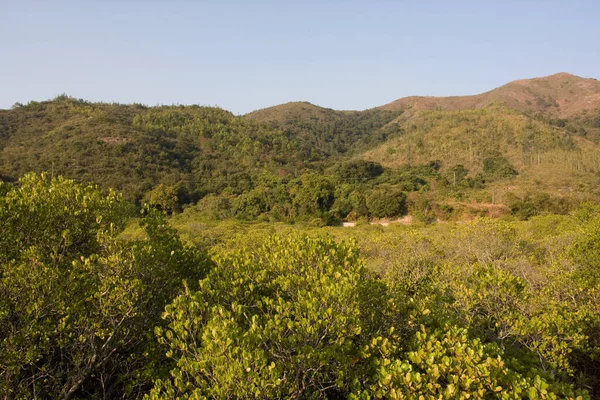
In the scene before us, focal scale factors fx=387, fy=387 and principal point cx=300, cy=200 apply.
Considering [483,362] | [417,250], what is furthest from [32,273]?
[417,250]

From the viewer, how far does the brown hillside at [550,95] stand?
159625 mm

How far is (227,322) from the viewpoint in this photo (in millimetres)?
5414

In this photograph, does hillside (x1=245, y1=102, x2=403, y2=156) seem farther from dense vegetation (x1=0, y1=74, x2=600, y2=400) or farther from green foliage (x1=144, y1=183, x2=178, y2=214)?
dense vegetation (x1=0, y1=74, x2=600, y2=400)

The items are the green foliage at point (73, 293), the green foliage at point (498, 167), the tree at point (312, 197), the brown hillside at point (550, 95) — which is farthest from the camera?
the brown hillside at point (550, 95)

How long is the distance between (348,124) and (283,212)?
457 feet

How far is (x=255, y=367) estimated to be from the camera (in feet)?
17.1

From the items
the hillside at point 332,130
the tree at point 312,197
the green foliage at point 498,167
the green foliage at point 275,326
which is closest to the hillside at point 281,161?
the tree at point 312,197

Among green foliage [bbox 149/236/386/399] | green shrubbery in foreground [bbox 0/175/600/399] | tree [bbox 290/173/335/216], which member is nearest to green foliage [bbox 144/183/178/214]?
tree [bbox 290/173/335/216]

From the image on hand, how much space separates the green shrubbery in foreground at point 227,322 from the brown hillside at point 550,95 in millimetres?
Result: 178725

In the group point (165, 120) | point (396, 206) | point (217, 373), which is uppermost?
point (165, 120)

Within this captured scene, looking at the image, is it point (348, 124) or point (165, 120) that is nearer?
point (165, 120)

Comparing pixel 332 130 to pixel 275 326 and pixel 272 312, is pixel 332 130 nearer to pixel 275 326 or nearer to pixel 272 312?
pixel 272 312

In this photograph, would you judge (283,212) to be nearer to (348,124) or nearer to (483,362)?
(483,362)

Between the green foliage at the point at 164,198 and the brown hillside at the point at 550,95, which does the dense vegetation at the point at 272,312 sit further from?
the brown hillside at the point at 550,95
